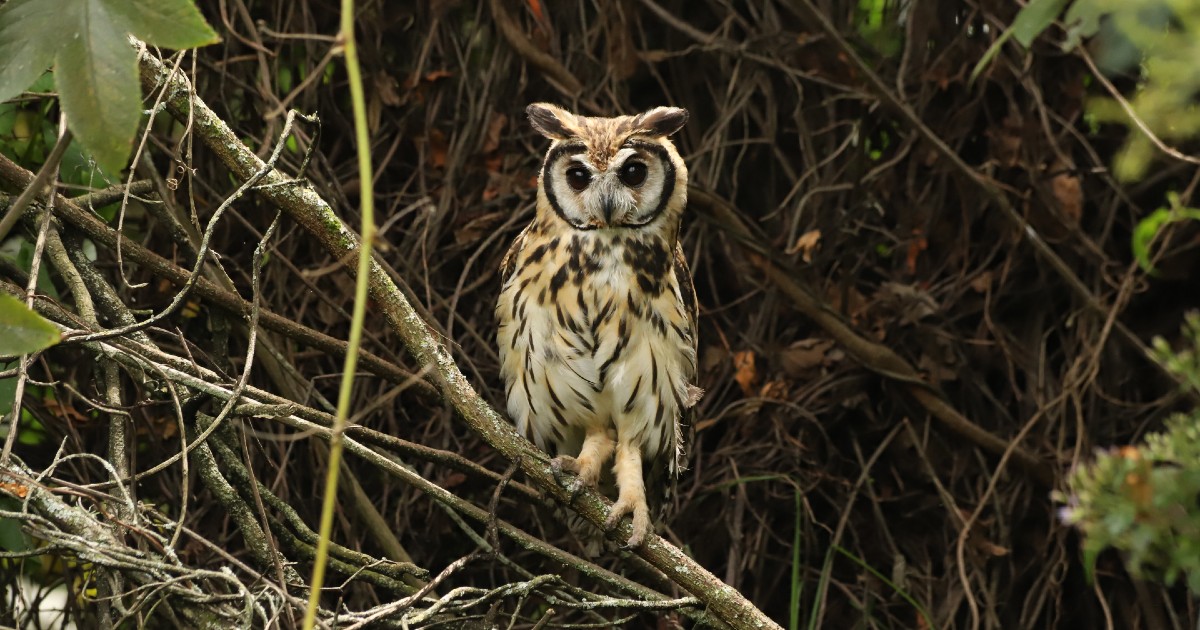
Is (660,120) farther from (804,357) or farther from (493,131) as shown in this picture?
(804,357)

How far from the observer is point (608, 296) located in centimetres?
237

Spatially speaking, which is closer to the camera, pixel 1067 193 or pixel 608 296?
pixel 608 296

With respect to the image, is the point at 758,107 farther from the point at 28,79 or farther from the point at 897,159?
the point at 28,79

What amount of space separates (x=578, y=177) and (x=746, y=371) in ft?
2.43

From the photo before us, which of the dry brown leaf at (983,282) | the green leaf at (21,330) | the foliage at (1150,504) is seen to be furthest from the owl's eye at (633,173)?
the foliage at (1150,504)

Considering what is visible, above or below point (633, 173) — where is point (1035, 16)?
above

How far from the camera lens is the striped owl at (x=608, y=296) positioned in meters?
2.32

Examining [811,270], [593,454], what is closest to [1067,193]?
[811,270]

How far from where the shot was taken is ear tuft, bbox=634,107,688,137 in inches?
92.0

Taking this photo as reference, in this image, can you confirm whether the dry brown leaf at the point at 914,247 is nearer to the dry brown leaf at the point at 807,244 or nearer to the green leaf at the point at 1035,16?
the dry brown leaf at the point at 807,244

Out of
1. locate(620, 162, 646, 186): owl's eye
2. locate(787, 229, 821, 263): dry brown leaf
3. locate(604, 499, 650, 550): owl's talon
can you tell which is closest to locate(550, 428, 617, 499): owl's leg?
locate(604, 499, 650, 550): owl's talon

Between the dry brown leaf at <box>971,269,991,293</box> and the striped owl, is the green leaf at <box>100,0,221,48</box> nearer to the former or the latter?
the striped owl

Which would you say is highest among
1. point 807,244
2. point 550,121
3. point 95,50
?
point 95,50

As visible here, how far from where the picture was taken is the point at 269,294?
266 centimetres
